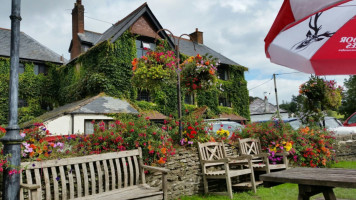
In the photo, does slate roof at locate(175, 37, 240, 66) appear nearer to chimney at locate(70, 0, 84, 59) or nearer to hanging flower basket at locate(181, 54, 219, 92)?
chimney at locate(70, 0, 84, 59)

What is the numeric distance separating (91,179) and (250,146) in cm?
455

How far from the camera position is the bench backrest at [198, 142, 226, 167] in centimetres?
608

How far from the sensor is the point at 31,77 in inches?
899

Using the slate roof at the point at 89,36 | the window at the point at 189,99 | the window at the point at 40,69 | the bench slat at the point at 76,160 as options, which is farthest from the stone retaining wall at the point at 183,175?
the window at the point at 40,69

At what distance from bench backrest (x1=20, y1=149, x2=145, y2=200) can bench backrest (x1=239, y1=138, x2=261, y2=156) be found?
3.14m

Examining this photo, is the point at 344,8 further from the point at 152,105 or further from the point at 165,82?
the point at 152,105

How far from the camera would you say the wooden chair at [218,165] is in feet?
18.0

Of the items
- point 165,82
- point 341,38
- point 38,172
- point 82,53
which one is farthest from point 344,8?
point 82,53

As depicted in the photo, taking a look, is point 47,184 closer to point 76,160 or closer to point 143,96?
point 76,160

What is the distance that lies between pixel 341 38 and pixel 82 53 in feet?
66.3

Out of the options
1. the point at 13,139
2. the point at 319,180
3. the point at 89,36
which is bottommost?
the point at 319,180

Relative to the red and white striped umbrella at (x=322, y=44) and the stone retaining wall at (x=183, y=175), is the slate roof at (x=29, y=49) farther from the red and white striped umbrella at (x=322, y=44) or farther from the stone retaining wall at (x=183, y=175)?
the red and white striped umbrella at (x=322, y=44)

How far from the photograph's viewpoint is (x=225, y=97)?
27047 millimetres

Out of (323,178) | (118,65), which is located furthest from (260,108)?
(323,178)
